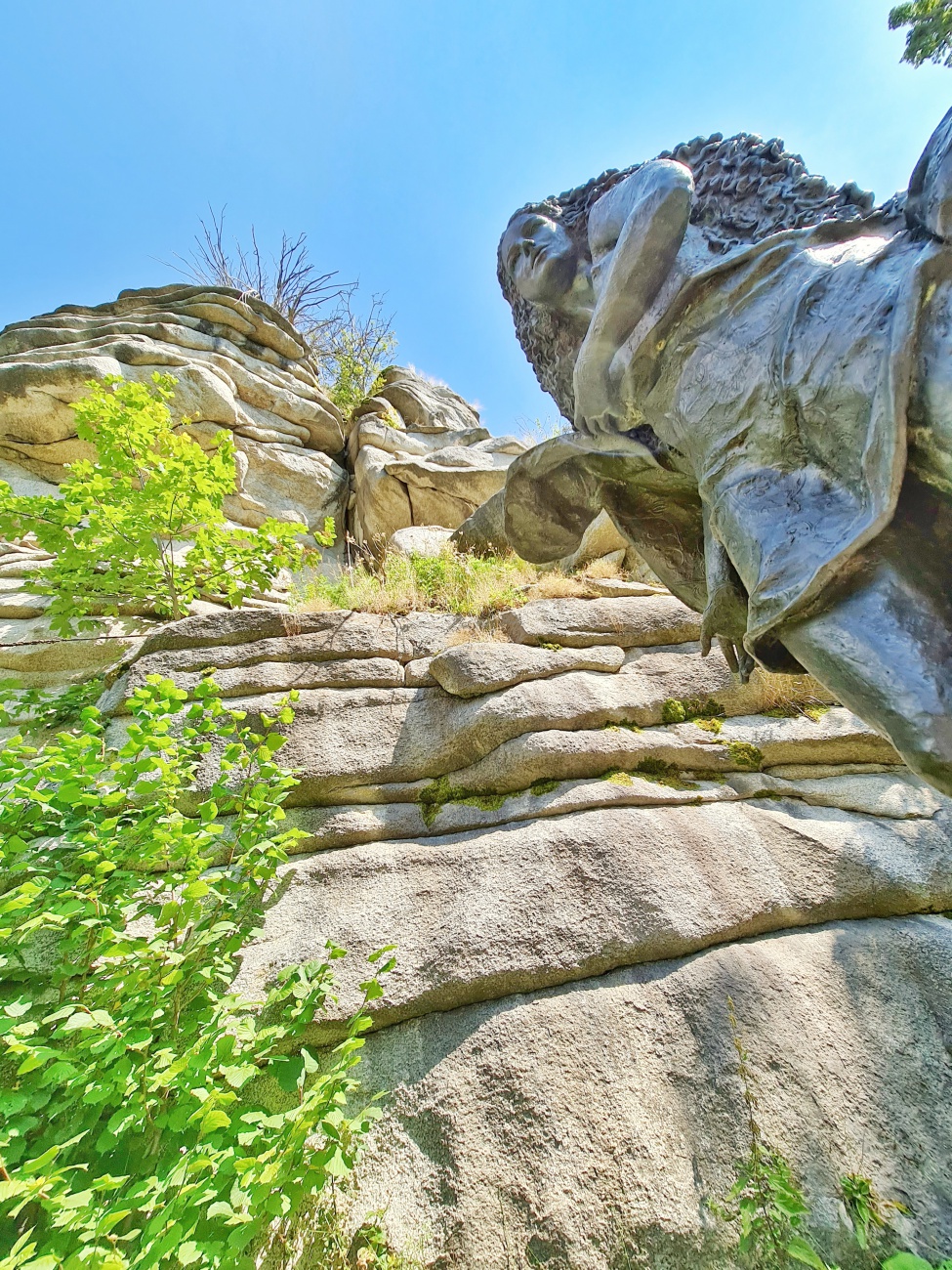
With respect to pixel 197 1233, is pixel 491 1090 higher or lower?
lower

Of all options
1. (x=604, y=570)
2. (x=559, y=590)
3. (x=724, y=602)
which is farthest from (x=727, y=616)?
(x=604, y=570)

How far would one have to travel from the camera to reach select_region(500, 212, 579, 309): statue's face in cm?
268

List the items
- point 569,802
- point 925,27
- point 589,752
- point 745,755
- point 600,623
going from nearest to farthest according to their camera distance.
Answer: point 569,802 → point 589,752 → point 745,755 → point 600,623 → point 925,27

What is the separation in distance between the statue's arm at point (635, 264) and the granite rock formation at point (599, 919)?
6.33 ft

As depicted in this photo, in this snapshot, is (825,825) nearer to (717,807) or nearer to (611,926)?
(717,807)

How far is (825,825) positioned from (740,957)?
3.22ft

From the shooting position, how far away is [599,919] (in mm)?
2414

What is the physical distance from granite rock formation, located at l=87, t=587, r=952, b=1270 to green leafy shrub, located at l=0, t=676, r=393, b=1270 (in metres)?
0.34

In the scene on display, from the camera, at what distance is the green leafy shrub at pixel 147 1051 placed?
1407 mm

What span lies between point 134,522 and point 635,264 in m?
3.82

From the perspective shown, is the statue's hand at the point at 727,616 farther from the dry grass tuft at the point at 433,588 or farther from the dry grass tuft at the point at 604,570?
the dry grass tuft at the point at 604,570

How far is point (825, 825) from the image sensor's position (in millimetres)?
2889

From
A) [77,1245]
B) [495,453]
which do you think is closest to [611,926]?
[77,1245]

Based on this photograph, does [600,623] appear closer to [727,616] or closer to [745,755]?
[745,755]
